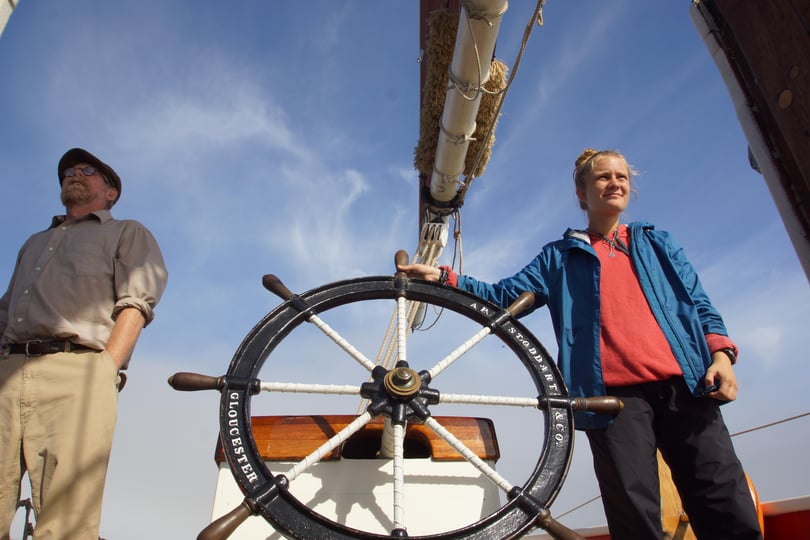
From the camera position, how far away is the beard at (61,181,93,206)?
1634 mm

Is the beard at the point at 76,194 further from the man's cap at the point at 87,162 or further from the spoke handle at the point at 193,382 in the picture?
the spoke handle at the point at 193,382

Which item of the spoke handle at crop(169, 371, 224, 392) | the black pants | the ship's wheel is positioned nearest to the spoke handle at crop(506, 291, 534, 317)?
the ship's wheel

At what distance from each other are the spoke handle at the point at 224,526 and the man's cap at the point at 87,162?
112cm

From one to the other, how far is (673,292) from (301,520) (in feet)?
3.37

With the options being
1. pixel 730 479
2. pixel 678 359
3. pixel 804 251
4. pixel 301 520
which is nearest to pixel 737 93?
pixel 804 251

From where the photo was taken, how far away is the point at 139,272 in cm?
145

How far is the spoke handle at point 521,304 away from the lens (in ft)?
4.72

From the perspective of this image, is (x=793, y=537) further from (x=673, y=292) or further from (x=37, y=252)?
(x=37, y=252)

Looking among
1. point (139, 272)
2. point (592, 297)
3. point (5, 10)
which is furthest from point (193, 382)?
point (592, 297)

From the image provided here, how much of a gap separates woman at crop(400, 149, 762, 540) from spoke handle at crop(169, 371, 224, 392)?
0.56 m

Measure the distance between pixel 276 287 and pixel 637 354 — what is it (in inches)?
35.1

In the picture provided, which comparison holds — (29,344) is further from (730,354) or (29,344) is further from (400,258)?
(730,354)

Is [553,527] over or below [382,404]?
below

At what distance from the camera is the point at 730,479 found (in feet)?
3.77
